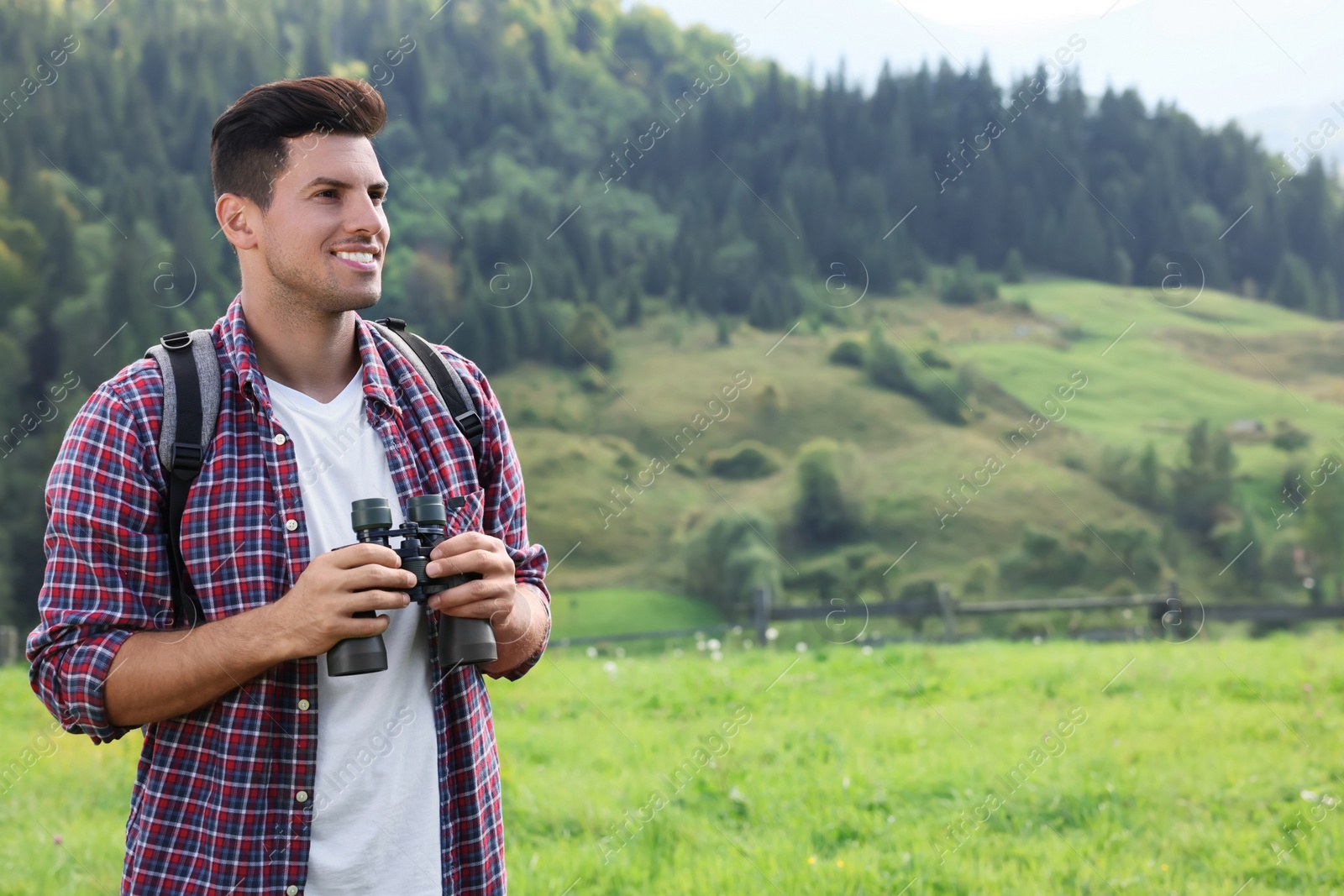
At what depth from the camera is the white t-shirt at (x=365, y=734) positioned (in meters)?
1.98

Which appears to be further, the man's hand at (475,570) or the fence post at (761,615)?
the fence post at (761,615)

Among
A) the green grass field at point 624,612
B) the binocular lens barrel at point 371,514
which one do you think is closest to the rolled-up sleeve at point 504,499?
the binocular lens barrel at point 371,514

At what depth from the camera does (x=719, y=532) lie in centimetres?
5434

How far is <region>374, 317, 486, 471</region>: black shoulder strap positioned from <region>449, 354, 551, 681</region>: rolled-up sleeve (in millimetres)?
24

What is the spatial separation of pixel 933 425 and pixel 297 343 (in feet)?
213

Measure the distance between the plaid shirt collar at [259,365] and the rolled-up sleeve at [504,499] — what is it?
6.8 inches

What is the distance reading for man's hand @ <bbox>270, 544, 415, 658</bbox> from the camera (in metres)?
1.82

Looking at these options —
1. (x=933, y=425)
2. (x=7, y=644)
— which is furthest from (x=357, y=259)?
(x=933, y=425)

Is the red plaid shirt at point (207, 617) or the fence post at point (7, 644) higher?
the fence post at point (7, 644)

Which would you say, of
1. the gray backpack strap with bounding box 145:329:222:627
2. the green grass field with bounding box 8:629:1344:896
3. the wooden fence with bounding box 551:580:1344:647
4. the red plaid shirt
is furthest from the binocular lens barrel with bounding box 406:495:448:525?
the wooden fence with bounding box 551:580:1344:647

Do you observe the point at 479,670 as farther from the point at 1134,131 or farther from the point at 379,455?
the point at 1134,131

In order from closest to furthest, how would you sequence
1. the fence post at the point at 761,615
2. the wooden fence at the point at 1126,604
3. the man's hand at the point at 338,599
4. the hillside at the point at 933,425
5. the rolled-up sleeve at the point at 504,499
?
the man's hand at the point at 338,599, the rolled-up sleeve at the point at 504,499, the wooden fence at the point at 1126,604, the fence post at the point at 761,615, the hillside at the point at 933,425

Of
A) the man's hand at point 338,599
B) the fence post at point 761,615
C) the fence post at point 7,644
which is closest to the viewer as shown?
the man's hand at point 338,599

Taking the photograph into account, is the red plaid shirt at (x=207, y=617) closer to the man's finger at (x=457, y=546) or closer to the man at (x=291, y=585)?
the man at (x=291, y=585)
